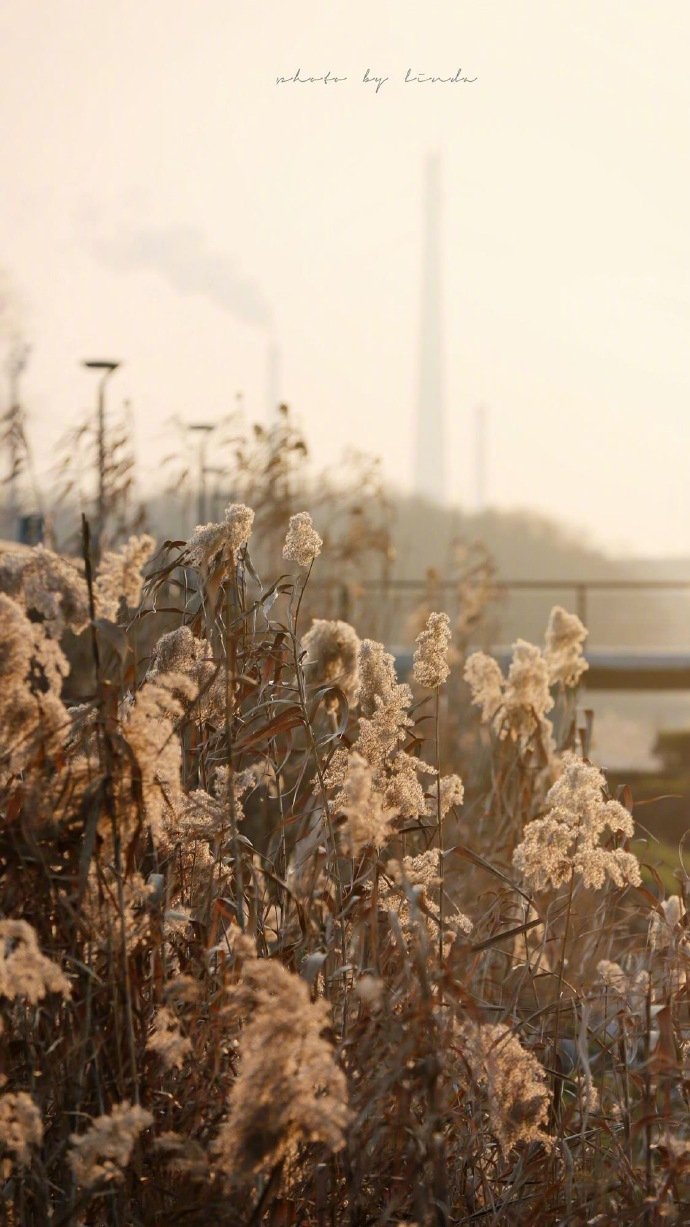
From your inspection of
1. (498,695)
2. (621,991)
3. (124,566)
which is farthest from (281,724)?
(498,695)

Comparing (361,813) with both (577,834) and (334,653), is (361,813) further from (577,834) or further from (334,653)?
(577,834)

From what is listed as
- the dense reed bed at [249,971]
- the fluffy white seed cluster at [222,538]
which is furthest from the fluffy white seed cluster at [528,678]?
the fluffy white seed cluster at [222,538]

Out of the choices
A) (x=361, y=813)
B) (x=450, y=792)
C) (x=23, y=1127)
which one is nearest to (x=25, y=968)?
(x=23, y=1127)

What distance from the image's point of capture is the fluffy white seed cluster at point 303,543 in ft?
6.70

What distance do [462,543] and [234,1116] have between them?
6.91m

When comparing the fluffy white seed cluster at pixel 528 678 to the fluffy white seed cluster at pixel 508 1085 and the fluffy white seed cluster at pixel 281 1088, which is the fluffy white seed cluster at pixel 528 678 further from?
the fluffy white seed cluster at pixel 281 1088

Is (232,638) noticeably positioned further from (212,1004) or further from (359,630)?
(359,630)

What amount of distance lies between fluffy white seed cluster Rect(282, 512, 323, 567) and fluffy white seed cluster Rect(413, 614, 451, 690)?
198 millimetres

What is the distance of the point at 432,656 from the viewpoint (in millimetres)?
2037

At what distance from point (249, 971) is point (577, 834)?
2.57 ft

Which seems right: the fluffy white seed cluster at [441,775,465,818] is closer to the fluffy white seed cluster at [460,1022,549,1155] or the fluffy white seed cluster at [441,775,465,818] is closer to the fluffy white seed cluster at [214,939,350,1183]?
the fluffy white seed cluster at [460,1022,549,1155]

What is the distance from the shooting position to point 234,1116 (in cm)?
132

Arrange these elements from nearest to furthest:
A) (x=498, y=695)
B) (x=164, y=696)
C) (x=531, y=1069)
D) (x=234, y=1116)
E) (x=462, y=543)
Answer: (x=234, y=1116)
(x=164, y=696)
(x=531, y=1069)
(x=498, y=695)
(x=462, y=543)

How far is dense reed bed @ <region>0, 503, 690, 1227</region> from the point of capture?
1.48 m
